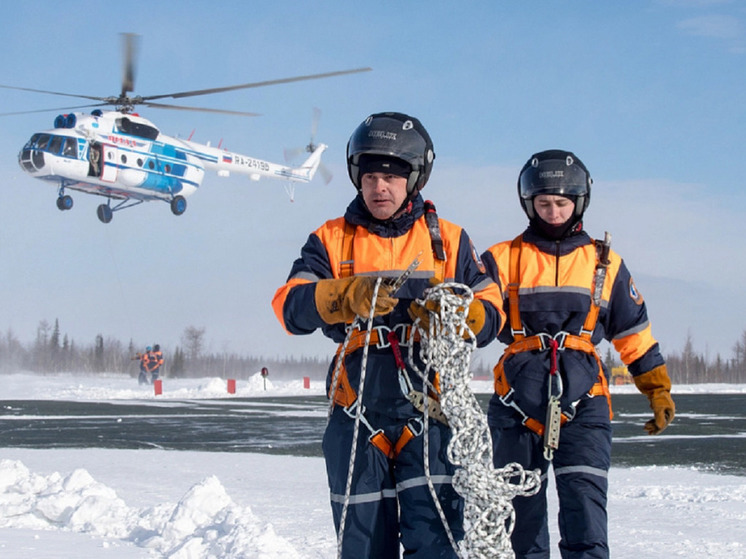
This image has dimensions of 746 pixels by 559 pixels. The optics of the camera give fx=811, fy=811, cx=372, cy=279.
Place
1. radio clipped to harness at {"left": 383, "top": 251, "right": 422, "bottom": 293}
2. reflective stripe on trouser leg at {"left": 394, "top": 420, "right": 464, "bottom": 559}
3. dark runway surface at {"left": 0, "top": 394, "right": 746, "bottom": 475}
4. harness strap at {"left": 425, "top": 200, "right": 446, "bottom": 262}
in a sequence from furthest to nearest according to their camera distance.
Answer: dark runway surface at {"left": 0, "top": 394, "right": 746, "bottom": 475} → harness strap at {"left": 425, "top": 200, "right": 446, "bottom": 262} → reflective stripe on trouser leg at {"left": 394, "top": 420, "right": 464, "bottom": 559} → radio clipped to harness at {"left": 383, "top": 251, "right": 422, "bottom": 293}

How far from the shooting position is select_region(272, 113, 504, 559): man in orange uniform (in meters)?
2.66

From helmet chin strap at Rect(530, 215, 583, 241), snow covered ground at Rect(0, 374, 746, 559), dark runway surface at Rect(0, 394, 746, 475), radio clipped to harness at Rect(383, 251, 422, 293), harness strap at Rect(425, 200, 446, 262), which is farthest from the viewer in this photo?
dark runway surface at Rect(0, 394, 746, 475)

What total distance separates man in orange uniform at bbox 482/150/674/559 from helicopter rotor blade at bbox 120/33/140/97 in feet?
84.0

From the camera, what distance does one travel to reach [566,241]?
12.8 ft

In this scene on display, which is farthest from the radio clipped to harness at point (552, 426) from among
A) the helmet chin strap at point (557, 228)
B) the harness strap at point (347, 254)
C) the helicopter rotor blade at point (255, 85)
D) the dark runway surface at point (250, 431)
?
the helicopter rotor blade at point (255, 85)

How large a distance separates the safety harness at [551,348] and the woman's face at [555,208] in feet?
0.65

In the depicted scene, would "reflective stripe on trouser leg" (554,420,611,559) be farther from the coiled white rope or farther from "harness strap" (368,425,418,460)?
"harness strap" (368,425,418,460)

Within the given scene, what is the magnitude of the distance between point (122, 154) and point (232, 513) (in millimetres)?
23306

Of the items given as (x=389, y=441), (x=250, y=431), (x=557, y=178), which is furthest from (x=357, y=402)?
(x=250, y=431)

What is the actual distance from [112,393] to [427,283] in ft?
80.4

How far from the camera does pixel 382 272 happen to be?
113 inches

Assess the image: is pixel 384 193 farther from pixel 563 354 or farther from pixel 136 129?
pixel 136 129

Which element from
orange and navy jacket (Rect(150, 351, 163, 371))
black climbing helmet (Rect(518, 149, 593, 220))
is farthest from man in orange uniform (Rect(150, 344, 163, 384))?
black climbing helmet (Rect(518, 149, 593, 220))

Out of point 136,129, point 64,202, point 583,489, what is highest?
point 136,129
